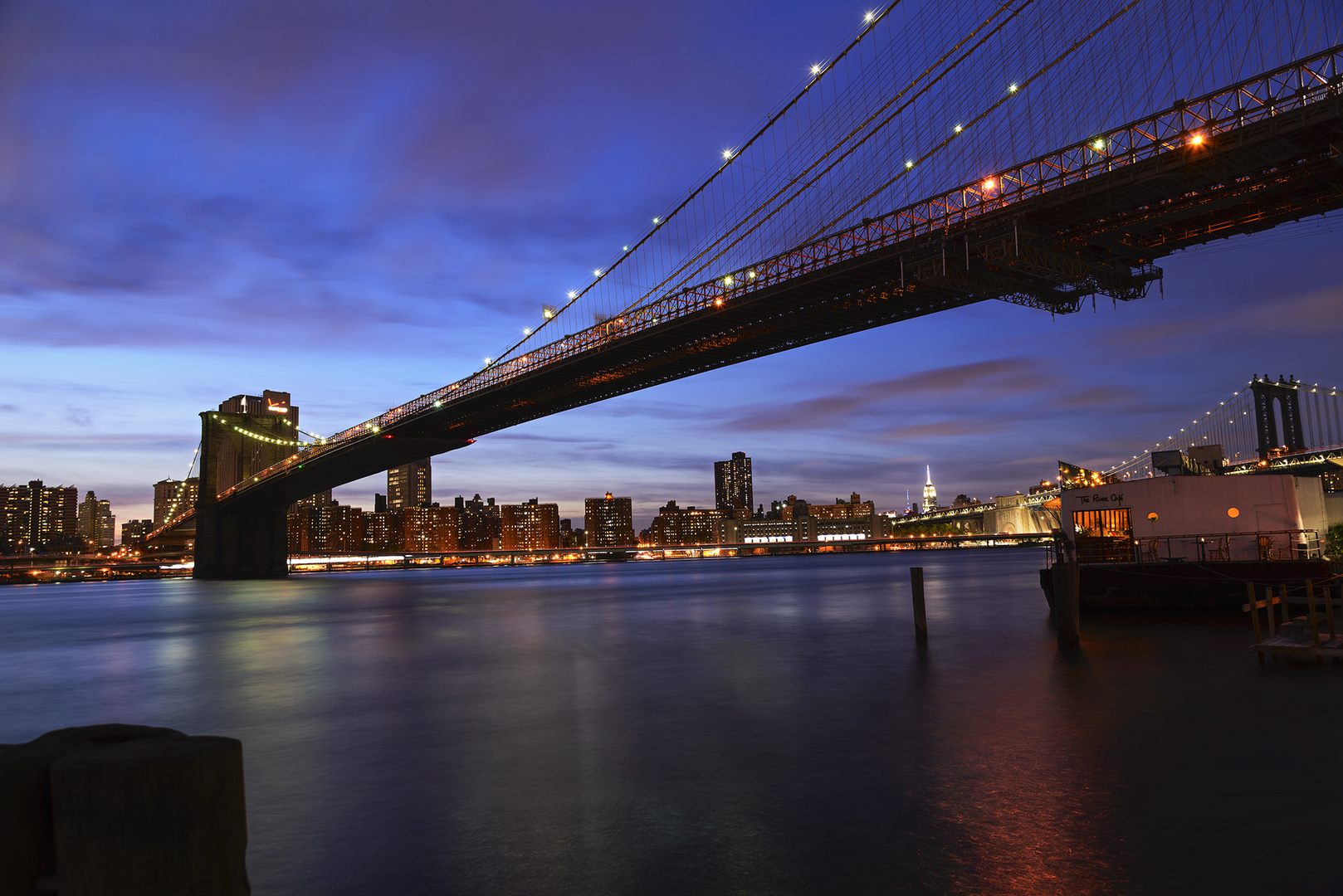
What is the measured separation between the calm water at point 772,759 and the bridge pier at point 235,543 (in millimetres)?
62158

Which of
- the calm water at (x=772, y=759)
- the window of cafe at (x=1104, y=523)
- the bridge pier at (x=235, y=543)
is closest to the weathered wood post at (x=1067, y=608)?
the calm water at (x=772, y=759)

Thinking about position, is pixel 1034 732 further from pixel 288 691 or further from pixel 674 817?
pixel 288 691

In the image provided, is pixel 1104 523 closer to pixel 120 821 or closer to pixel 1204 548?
pixel 1204 548

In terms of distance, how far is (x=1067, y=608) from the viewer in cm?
1975

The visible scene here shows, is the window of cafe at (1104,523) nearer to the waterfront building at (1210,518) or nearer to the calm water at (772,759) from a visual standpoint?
the waterfront building at (1210,518)

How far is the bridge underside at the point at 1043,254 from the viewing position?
932 inches

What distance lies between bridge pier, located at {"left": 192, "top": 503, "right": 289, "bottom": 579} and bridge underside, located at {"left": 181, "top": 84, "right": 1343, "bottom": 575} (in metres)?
45.4

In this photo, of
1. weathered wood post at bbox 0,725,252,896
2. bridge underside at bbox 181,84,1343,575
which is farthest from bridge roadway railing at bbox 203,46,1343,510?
weathered wood post at bbox 0,725,252,896

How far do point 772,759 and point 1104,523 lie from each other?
21631mm

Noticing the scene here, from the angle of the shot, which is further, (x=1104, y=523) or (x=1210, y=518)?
(x=1104, y=523)

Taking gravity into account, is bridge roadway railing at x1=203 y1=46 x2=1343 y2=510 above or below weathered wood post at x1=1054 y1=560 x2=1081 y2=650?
above

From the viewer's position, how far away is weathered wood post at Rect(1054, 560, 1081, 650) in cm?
1953

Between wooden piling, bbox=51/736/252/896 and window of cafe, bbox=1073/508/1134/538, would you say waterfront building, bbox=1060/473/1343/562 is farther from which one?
wooden piling, bbox=51/736/252/896

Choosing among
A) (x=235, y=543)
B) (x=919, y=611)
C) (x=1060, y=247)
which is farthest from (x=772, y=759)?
(x=235, y=543)
